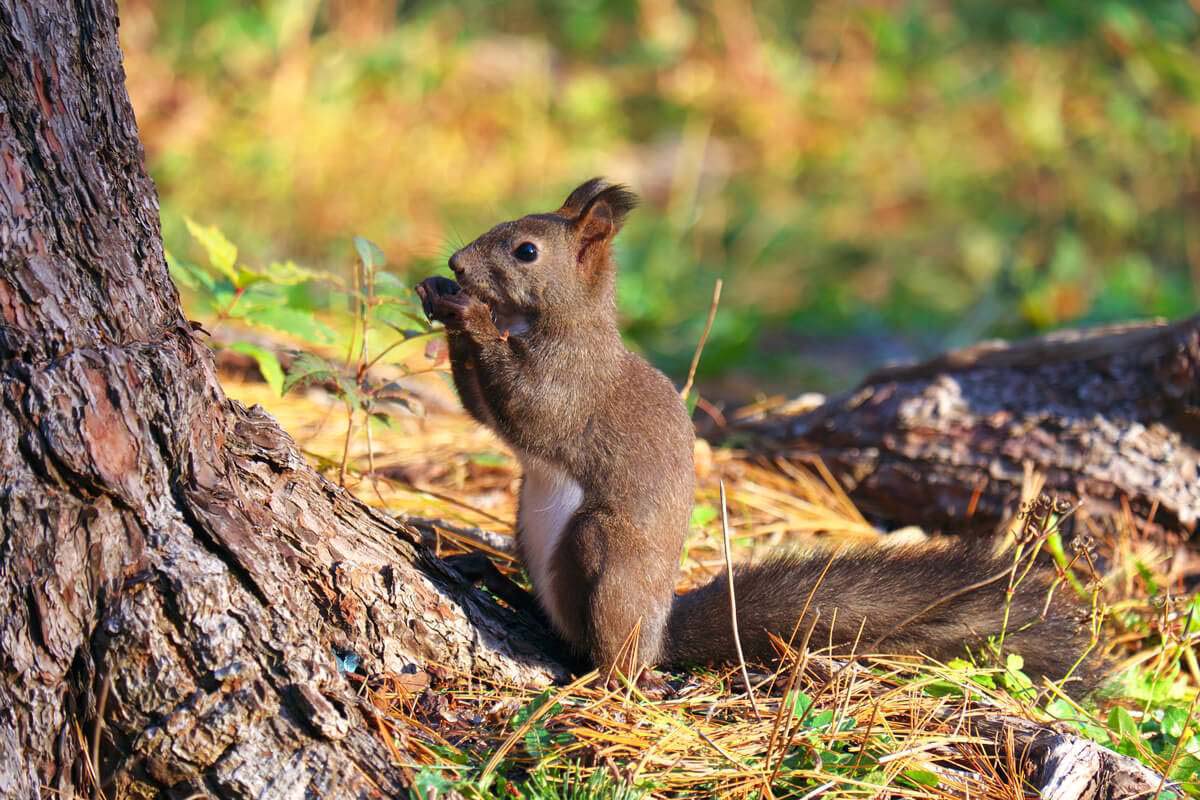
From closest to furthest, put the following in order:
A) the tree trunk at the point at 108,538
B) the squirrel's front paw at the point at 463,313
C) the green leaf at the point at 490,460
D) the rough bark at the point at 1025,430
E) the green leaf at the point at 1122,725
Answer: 1. the tree trunk at the point at 108,538
2. the green leaf at the point at 1122,725
3. the squirrel's front paw at the point at 463,313
4. the rough bark at the point at 1025,430
5. the green leaf at the point at 490,460

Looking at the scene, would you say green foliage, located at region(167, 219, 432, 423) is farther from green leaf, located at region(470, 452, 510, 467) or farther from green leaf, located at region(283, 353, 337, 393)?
green leaf, located at region(470, 452, 510, 467)

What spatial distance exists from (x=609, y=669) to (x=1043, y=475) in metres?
1.50

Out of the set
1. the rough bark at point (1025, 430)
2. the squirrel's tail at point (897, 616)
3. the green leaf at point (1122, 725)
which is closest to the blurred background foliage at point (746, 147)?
the rough bark at point (1025, 430)

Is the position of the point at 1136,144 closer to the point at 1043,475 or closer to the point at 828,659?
the point at 1043,475

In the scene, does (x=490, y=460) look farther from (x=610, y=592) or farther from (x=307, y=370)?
(x=610, y=592)

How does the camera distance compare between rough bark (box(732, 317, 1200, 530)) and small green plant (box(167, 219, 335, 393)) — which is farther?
rough bark (box(732, 317, 1200, 530))

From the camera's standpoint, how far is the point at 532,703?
1960 mm

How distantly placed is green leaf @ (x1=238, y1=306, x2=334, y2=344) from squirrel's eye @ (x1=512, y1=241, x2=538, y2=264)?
435mm

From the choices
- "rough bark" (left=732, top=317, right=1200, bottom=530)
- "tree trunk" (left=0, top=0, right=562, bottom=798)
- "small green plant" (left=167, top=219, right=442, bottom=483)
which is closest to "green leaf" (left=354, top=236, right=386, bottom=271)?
"small green plant" (left=167, top=219, right=442, bottom=483)

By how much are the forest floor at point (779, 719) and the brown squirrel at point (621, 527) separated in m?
0.08

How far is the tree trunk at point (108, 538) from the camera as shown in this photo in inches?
64.9

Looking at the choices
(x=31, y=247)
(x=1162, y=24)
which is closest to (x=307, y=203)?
(x=31, y=247)

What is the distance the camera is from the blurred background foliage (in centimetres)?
586

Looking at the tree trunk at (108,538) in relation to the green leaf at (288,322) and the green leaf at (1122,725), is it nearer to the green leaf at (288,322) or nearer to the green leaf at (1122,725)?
the green leaf at (288,322)
